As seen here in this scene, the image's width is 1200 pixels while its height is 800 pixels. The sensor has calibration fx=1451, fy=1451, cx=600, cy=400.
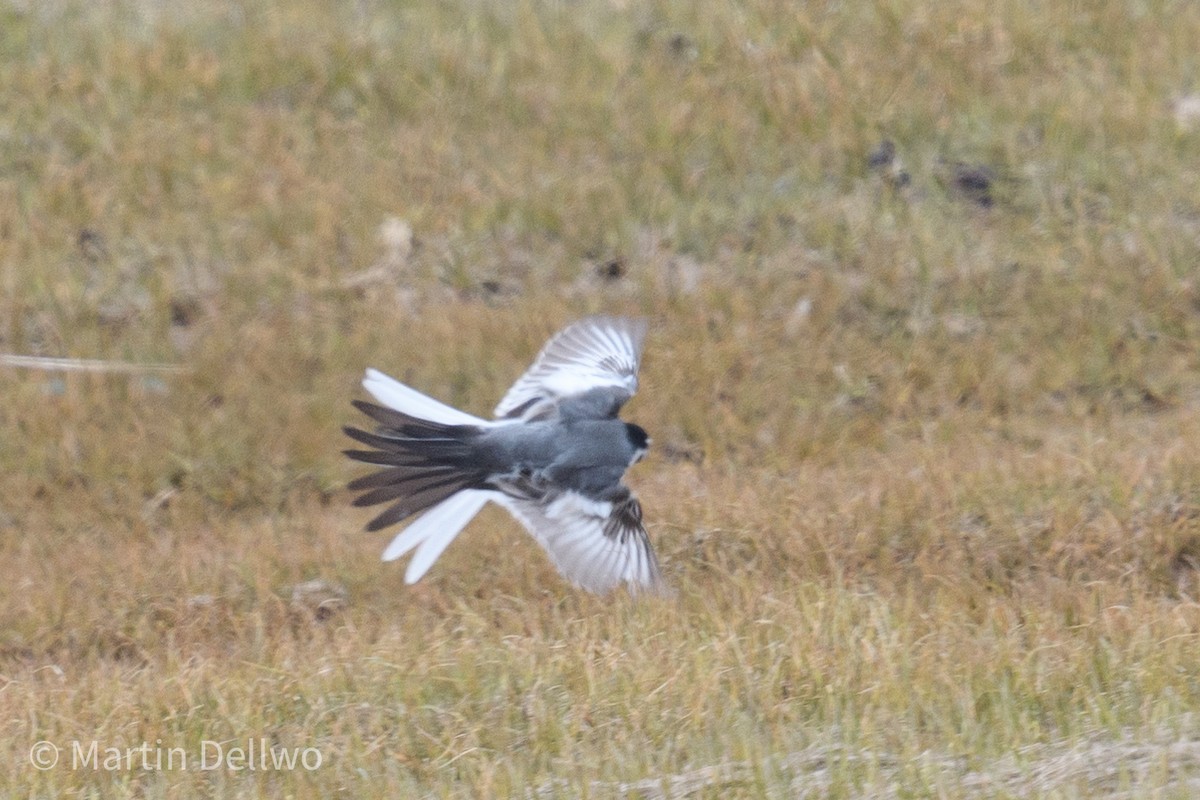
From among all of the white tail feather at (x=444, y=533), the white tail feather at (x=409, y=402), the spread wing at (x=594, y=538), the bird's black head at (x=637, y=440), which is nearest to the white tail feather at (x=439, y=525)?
the white tail feather at (x=444, y=533)

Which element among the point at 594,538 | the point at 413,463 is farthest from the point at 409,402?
the point at 594,538

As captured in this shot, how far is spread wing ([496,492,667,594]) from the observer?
5.27 metres

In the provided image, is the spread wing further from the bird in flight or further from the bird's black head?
the bird's black head

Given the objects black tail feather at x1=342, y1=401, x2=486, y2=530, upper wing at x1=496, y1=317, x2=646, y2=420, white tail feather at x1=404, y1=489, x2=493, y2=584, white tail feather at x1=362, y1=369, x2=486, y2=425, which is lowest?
white tail feather at x1=404, y1=489, x2=493, y2=584

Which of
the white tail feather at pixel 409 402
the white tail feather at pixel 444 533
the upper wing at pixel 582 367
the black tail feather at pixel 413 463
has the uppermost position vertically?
the upper wing at pixel 582 367

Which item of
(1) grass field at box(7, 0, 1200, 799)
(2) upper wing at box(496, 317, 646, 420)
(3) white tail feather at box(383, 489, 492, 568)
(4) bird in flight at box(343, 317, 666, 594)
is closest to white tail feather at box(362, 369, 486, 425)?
(4) bird in flight at box(343, 317, 666, 594)

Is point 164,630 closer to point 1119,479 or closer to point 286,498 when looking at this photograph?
point 286,498

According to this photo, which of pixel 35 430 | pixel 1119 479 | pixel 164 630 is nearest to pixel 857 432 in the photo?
pixel 1119 479

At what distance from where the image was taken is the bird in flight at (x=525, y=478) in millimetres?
5203

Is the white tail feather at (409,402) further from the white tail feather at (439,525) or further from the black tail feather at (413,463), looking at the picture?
the white tail feather at (439,525)

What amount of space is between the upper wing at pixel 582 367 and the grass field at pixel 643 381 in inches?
26.0

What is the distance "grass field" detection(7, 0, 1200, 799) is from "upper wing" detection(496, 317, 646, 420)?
2.17 feet

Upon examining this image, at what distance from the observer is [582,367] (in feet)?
19.9

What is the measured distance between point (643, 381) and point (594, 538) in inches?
95.4
